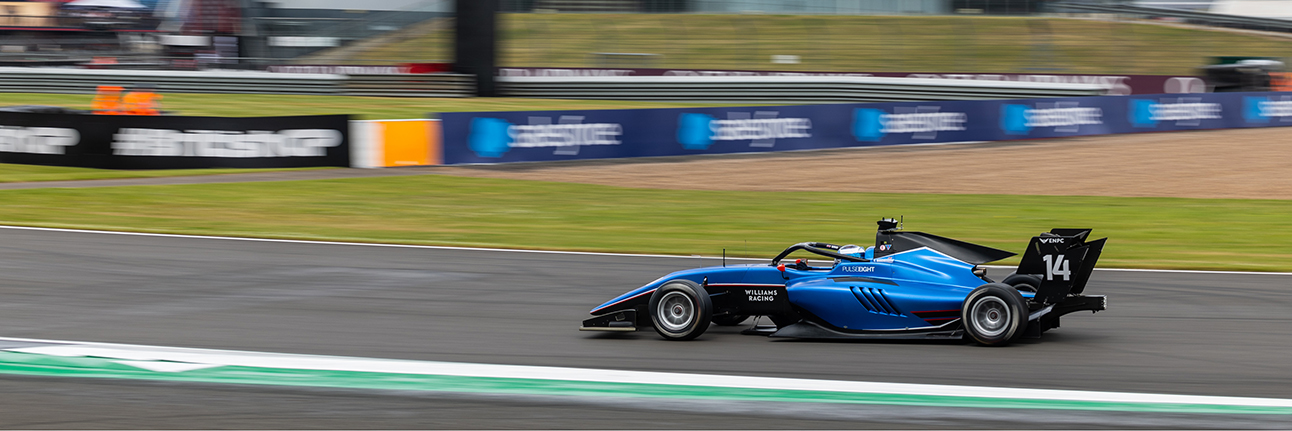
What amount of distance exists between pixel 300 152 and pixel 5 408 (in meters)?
15.9

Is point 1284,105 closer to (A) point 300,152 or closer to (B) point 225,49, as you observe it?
(A) point 300,152

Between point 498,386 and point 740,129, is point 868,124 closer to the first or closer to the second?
point 740,129

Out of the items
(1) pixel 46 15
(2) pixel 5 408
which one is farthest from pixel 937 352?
(1) pixel 46 15

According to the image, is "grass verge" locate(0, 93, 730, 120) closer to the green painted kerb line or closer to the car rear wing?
the green painted kerb line

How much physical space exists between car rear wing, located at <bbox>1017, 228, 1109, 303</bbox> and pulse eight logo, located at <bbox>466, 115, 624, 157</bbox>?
16395 millimetres

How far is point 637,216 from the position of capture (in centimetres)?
1568

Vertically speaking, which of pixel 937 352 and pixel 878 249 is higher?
pixel 878 249

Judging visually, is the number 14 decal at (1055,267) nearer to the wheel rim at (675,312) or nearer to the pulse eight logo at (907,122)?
the wheel rim at (675,312)

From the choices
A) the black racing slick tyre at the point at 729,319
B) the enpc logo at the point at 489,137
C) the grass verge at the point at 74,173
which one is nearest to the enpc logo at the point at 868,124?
the enpc logo at the point at 489,137

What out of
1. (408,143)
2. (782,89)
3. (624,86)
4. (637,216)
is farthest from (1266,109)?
(637,216)

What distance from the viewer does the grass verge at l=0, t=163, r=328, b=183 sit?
65.1 feet

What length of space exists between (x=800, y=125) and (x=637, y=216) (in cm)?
1097

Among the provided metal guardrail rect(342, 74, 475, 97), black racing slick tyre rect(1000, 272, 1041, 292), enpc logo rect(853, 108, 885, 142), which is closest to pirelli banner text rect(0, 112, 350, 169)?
enpc logo rect(853, 108, 885, 142)

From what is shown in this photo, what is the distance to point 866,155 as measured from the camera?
25016 mm
